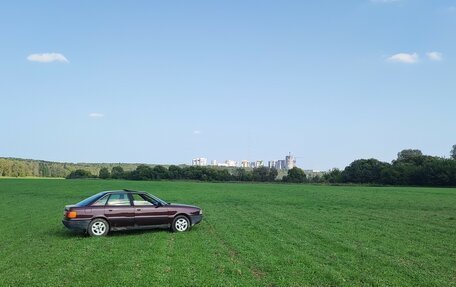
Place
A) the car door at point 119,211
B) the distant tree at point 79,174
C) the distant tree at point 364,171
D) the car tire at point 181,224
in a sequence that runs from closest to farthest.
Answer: the car door at point 119,211 < the car tire at point 181,224 < the distant tree at point 364,171 < the distant tree at point 79,174

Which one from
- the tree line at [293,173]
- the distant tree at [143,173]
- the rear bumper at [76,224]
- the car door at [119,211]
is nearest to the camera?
the rear bumper at [76,224]

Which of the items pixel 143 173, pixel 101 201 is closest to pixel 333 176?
pixel 143 173

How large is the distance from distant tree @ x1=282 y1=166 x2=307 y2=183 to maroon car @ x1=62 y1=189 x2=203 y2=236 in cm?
10714

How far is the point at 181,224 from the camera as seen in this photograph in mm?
16578

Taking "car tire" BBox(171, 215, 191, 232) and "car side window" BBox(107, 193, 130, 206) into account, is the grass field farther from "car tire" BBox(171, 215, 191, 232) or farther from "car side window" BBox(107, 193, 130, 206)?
"car side window" BBox(107, 193, 130, 206)

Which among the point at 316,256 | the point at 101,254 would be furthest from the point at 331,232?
the point at 101,254

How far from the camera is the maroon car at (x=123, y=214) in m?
15.1

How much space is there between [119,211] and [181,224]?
2.36 metres

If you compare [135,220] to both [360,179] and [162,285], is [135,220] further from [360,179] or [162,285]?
[360,179]

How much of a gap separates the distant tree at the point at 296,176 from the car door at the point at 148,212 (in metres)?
107

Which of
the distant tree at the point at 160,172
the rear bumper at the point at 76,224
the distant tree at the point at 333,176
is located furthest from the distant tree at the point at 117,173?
the rear bumper at the point at 76,224

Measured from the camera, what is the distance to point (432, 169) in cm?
9844

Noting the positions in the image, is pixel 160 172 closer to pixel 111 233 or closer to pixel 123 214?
pixel 111 233

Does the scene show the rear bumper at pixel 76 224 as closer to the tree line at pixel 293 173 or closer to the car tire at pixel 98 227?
the car tire at pixel 98 227
